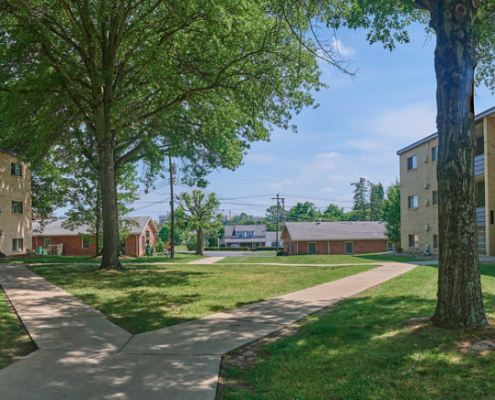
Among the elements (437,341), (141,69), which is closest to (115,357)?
(437,341)

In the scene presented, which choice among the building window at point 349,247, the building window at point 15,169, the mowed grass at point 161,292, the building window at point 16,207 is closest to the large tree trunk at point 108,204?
the mowed grass at point 161,292

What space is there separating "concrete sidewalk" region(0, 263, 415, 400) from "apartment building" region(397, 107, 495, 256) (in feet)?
59.1

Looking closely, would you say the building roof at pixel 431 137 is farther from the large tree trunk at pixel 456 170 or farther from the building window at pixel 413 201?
the large tree trunk at pixel 456 170

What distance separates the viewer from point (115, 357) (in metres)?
5.03

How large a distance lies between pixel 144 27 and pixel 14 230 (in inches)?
768

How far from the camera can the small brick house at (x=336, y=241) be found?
49.3 metres

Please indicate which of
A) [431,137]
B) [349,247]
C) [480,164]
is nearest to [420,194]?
[431,137]

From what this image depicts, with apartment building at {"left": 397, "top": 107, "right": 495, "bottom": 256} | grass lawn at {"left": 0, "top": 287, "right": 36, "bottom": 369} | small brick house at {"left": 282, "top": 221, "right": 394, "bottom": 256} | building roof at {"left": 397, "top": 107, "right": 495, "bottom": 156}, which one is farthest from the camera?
small brick house at {"left": 282, "top": 221, "right": 394, "bottom": 256}

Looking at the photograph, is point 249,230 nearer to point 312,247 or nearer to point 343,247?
point 312,247

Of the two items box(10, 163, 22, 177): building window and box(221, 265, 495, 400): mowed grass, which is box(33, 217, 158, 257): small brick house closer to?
box(10, 163, 22, 177): building window

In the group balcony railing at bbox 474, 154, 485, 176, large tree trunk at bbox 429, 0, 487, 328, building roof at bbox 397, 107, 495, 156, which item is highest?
building roof at bbox 397, 107, 495, 156

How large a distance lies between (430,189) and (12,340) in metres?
28.8

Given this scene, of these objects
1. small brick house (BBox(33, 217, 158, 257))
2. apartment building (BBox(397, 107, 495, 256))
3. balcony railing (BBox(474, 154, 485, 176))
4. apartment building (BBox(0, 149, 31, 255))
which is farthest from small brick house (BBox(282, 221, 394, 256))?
apartment building (BBox(0, 149, 31, 255))

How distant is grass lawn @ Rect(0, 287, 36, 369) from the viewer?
16.3 feet
